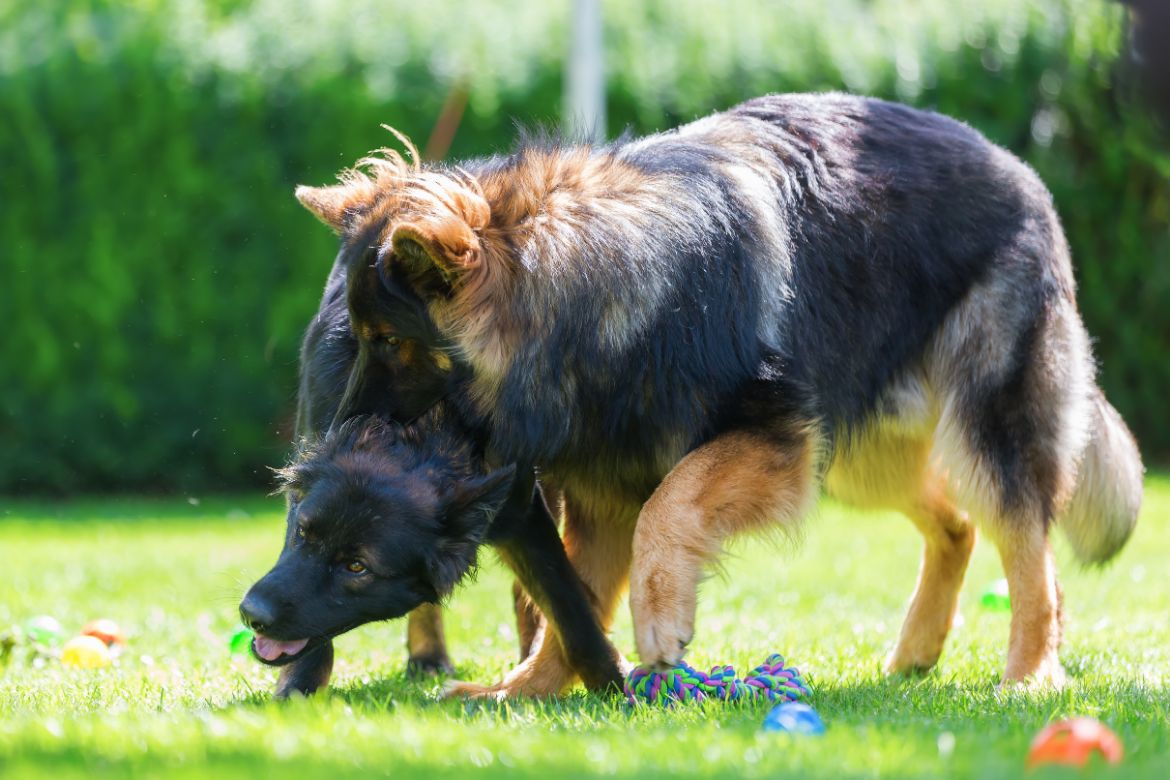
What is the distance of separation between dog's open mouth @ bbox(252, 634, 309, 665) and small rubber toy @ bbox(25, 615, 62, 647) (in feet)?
5.76

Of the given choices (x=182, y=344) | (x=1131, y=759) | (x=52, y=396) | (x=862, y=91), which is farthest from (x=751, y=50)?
(x=1131, y=759)

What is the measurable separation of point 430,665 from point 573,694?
898mm

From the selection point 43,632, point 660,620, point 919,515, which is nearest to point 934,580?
point 919,515

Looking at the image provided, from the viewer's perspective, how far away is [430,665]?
519 cm

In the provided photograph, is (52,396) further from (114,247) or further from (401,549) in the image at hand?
(401,549)

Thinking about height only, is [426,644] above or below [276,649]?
below

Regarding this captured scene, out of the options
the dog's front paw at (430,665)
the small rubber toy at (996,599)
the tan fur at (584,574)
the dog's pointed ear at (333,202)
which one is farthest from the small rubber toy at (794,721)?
the small rubber toy at (996,599)

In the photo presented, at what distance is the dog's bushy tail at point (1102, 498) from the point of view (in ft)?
17.6

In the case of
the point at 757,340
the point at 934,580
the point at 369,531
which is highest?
the point at 757,340

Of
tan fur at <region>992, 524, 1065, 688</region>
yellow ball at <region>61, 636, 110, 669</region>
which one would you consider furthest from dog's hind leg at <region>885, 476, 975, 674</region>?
yellow ball at <region>61, 636, 110, 669</region>

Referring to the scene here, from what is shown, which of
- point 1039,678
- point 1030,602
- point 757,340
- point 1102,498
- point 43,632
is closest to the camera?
point 757,340

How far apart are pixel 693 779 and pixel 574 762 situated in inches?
11.5

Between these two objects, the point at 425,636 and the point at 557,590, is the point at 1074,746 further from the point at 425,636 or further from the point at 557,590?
the point at 425,636

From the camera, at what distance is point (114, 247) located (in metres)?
11.2
